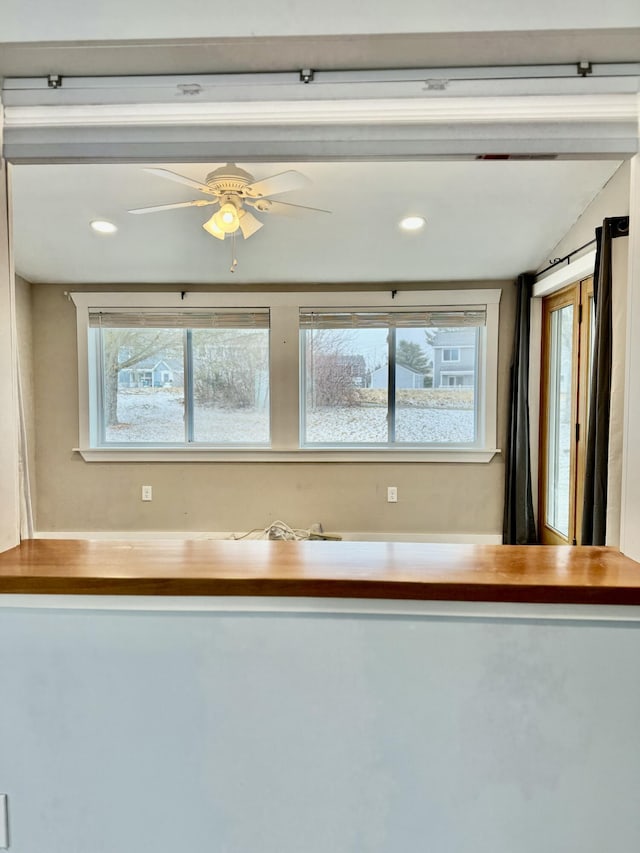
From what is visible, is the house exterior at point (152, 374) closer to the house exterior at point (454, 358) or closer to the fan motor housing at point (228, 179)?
the fan motor housing at point (228, 179)

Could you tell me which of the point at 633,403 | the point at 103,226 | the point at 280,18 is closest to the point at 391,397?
the point at 103,226

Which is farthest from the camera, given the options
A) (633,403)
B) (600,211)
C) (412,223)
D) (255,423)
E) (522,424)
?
(255,423)

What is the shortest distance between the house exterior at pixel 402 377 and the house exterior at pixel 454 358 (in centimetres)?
14

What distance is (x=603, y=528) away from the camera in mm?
1823

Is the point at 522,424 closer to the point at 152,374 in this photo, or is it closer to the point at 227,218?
the point at 227,218

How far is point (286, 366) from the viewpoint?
3480 millimetres

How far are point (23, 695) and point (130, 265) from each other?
3.06 metres

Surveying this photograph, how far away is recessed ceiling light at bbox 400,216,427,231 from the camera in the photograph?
2641mm

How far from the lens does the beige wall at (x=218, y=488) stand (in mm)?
3496

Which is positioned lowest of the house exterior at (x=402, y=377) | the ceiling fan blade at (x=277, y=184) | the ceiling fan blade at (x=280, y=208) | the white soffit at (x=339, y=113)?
the house exterior at (x=402, y=377)

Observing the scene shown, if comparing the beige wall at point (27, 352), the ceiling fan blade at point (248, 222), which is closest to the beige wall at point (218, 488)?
the beige wall at point (27, 352)

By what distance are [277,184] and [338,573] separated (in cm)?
173

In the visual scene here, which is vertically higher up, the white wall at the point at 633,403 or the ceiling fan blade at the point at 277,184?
the ceiling fan blade at the point at 277,184

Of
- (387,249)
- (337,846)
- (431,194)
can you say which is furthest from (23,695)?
(387,249)
